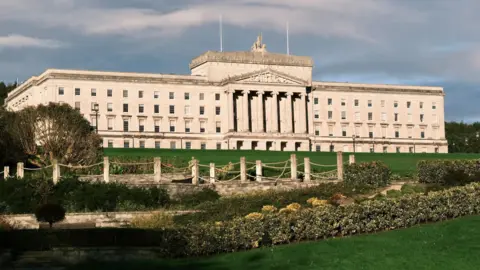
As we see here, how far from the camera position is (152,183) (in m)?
46.2

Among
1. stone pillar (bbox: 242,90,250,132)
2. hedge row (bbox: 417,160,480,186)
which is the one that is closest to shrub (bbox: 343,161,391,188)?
hedge row (bbox: 417,160,480,186)

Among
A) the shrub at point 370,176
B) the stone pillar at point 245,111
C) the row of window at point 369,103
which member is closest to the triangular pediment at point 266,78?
the stone pillar at point 245,111

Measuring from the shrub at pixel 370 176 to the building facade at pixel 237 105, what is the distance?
295 feet

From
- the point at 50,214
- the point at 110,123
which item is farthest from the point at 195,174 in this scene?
the point at 110,123

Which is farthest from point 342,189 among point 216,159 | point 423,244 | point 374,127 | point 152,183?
point 374,127

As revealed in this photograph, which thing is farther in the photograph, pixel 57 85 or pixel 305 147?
pixel 305 147

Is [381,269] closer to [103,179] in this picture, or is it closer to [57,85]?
[103,179]

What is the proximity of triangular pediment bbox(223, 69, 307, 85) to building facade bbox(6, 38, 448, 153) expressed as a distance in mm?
156

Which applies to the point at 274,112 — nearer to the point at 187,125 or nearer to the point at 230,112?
the point at 230,112

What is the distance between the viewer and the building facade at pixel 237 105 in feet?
447

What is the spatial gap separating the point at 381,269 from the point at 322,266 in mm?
1637

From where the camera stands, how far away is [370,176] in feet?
147

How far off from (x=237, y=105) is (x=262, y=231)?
114m

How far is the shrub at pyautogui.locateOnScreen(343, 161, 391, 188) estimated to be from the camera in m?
44.8
